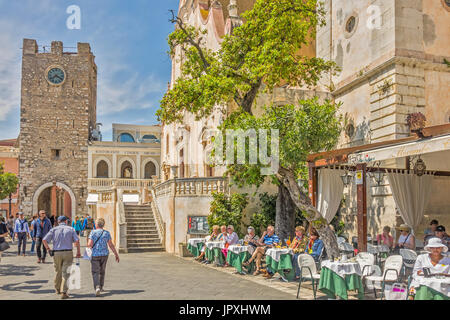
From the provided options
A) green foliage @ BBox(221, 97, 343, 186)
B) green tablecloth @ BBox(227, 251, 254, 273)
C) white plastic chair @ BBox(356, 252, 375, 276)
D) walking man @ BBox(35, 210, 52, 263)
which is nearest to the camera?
white plastic chair @ BBox(356, 252, 375, 276)

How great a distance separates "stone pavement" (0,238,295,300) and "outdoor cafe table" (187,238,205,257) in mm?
768

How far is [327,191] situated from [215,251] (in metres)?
3.80

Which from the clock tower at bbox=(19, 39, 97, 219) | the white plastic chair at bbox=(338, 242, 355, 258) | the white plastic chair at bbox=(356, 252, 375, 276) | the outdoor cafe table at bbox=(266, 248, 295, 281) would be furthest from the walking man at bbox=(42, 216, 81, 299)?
the clock tower at bbox=(19, 39, 97, 219)

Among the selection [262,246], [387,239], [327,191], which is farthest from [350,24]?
[262,246]

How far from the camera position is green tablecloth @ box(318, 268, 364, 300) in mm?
8234

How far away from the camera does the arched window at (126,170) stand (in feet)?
136

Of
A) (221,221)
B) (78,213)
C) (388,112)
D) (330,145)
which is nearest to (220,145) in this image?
(330,145)

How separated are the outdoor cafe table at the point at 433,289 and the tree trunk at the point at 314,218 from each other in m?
3.94

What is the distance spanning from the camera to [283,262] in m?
10.7

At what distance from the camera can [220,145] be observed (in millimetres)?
13156

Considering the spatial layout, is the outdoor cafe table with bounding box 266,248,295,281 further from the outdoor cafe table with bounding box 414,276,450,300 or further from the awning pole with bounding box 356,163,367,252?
the outdoor cafe table with bounding box 414,276,450,300

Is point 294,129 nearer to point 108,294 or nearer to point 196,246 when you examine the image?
point 196,246
